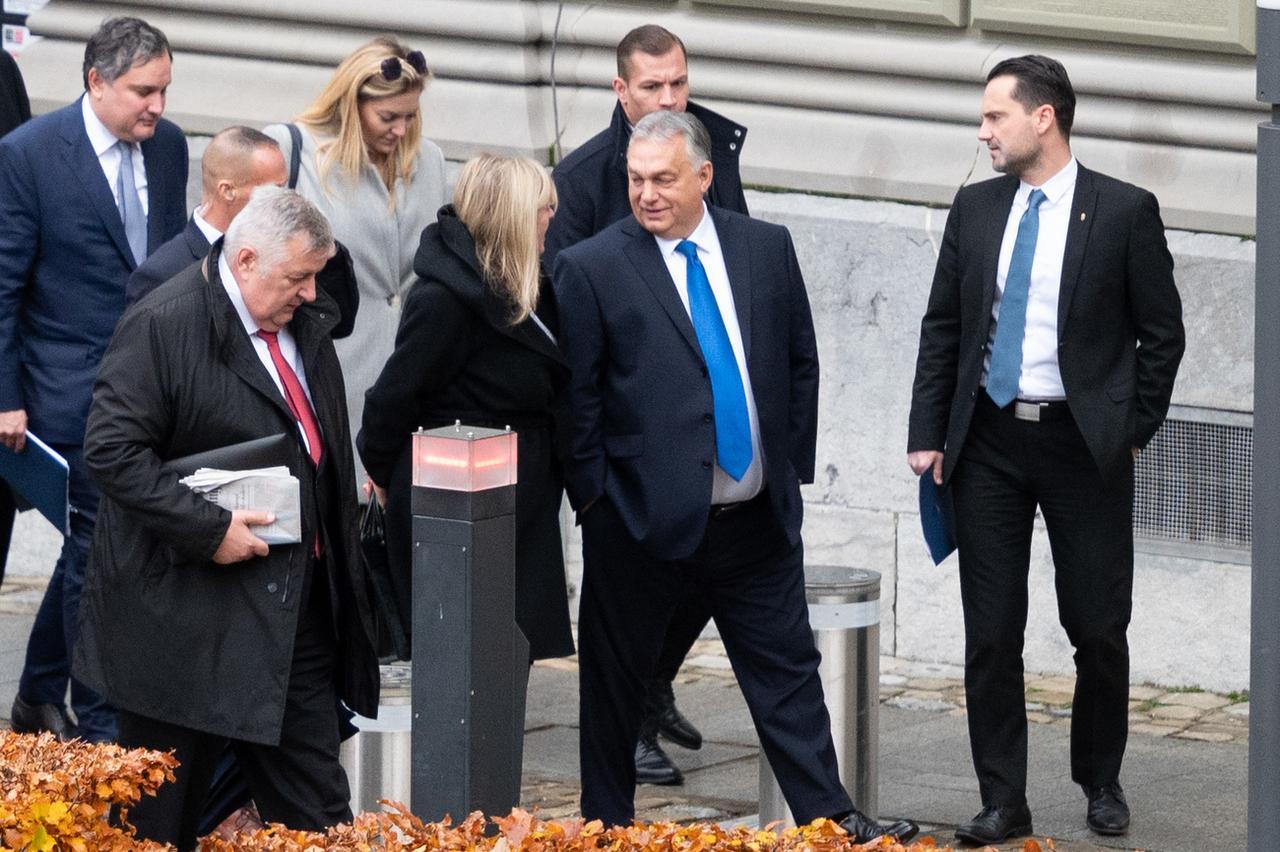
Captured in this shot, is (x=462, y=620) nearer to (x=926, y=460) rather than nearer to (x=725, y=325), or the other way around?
(x=725, y=325)

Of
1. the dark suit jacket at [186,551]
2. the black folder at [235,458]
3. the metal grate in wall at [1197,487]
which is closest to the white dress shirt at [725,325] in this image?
the dark suit jacket at [186,551]

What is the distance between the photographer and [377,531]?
6285 mm

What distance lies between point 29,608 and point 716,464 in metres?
4.30

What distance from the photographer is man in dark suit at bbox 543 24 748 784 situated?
7129 mm

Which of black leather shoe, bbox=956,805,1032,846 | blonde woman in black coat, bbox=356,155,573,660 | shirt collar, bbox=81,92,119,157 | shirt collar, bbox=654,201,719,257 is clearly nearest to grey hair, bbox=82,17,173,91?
shirt collar, bbox=81,92,119,157

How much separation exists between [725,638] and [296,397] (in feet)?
5.02

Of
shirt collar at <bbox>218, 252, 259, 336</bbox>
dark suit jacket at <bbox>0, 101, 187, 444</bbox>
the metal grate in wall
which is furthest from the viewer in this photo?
the metal grate in wall

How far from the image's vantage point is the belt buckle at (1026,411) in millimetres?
6512

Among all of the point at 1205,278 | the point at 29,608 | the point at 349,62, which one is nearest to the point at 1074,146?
the point at 1205,278

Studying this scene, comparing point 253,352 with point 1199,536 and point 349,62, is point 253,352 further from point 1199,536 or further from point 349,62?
point 1199,536

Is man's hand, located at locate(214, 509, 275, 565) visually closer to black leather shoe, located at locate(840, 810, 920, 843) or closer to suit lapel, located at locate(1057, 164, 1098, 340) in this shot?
black leather shoe, located at locate(840, 810, 920, 843)

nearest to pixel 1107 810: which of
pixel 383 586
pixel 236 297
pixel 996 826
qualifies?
pixel 996 826

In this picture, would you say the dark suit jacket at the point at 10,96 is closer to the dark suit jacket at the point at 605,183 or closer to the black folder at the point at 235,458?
the dark suit jacket at the point at 605,183

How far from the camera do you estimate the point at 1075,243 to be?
21.2 ft
